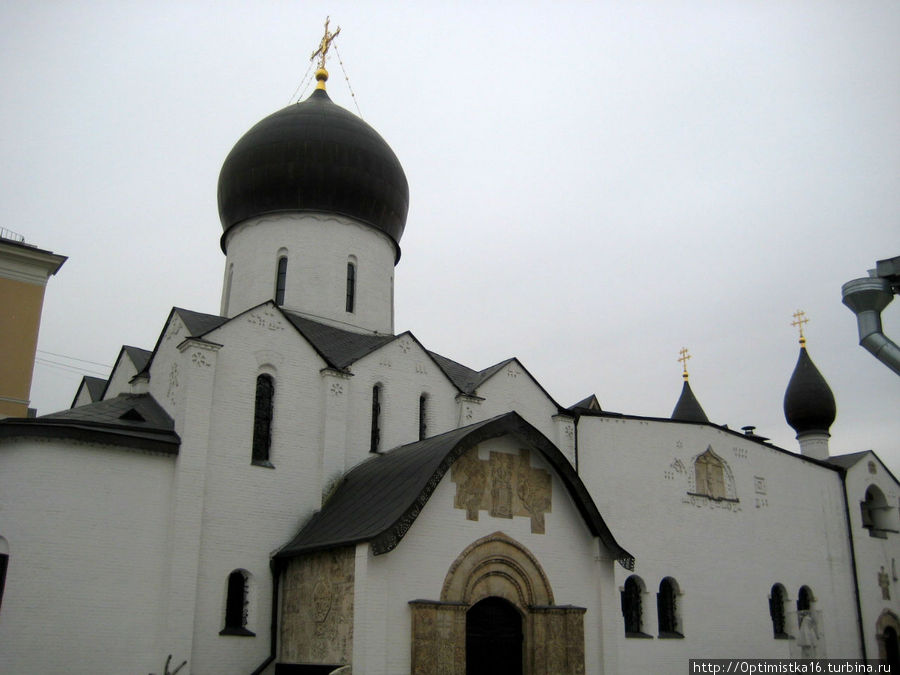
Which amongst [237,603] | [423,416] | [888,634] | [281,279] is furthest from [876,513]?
[237,603]

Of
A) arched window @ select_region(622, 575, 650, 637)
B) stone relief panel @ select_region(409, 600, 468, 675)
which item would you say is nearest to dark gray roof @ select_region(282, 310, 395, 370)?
stone relief panel @ select_region(409, 600, 468, 675)

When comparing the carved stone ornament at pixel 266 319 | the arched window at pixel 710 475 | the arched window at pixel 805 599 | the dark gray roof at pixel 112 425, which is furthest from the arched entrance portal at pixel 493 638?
the arched window at pixel 805 599

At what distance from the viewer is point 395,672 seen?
35.0 ft

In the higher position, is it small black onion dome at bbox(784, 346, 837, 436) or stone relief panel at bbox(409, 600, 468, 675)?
small black onion dome at bbox(784, 346, 837, 436)

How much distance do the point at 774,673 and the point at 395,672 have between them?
10.3 meters

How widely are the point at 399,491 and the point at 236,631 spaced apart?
309 centimetres

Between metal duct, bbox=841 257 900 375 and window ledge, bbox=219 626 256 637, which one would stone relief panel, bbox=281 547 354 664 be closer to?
window ledge, bbox=219 626 256 637

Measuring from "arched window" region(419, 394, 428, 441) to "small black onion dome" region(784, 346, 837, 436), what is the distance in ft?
42.6

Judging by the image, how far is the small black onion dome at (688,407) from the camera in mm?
26312

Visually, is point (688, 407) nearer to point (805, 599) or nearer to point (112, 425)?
point (805, 599)

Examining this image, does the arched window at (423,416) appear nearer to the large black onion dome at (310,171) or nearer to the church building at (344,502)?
the church building at (344,502)

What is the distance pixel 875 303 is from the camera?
783 centimetres

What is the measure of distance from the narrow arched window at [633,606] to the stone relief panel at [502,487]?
4.74m

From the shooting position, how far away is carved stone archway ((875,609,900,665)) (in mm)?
19984
